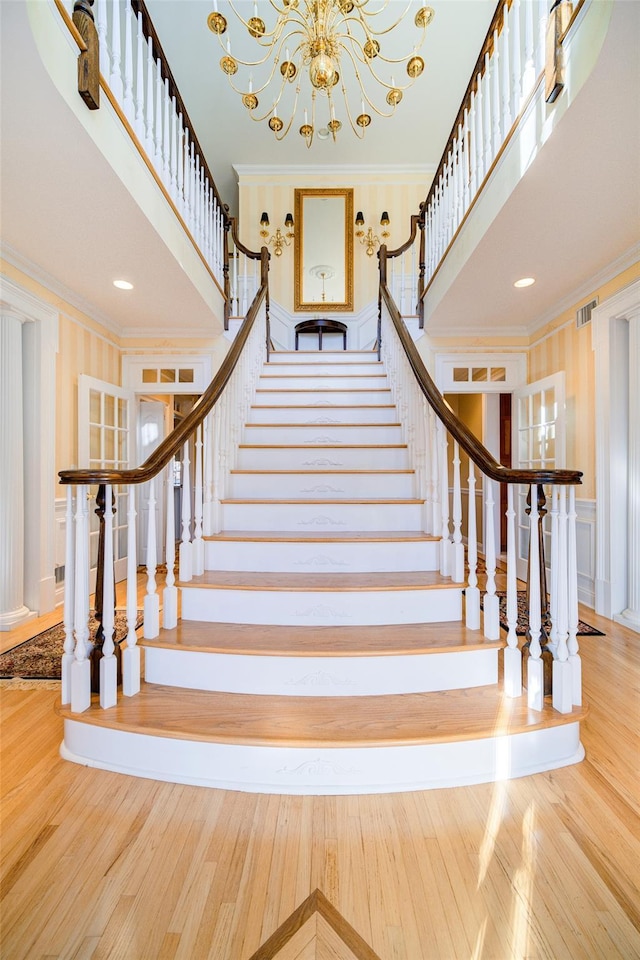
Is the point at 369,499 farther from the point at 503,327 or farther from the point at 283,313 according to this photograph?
the point at 283,313

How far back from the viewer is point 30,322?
3.19 m

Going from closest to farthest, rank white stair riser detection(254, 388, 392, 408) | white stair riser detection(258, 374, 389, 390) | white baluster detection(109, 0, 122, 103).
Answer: white baluster detection(109, 0, 122, 103), white stair riser detection(254, 388, 392, 408), white stair riser detection(258, 374, 389, 390)

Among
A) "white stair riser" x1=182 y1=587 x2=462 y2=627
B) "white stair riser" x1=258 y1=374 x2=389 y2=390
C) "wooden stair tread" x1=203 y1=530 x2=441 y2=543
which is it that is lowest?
"white stair riser" x1=182 y1=587 x2=462 y2=627

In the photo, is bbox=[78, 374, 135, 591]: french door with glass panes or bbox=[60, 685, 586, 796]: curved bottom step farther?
bbox=[78, 374, 135, 591]: french door with glass panes

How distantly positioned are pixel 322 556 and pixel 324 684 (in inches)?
26.1

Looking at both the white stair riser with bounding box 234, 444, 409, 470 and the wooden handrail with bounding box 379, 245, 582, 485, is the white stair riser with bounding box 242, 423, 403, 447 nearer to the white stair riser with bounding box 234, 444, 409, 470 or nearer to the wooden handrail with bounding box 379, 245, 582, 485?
the white stair riser with bounding box 234, 444, 409, 470

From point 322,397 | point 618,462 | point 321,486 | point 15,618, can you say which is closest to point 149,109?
point 322,397

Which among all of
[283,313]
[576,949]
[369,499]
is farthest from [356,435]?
[283,313]

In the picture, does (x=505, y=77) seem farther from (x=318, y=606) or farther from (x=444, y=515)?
(x=318, y=606)

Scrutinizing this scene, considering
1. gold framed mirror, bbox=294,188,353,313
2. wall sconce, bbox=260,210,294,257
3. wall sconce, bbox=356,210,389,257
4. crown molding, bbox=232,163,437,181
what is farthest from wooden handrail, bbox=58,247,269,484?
crown molding, bbox=232,163,437,181

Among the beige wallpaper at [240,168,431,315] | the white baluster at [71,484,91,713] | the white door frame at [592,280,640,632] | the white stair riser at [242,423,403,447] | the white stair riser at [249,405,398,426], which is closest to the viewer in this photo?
the white baluster at [71,484,91,713]

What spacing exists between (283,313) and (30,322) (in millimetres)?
3434

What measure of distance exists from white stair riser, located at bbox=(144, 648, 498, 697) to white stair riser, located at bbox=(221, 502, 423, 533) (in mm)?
917

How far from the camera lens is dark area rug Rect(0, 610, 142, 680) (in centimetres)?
223
